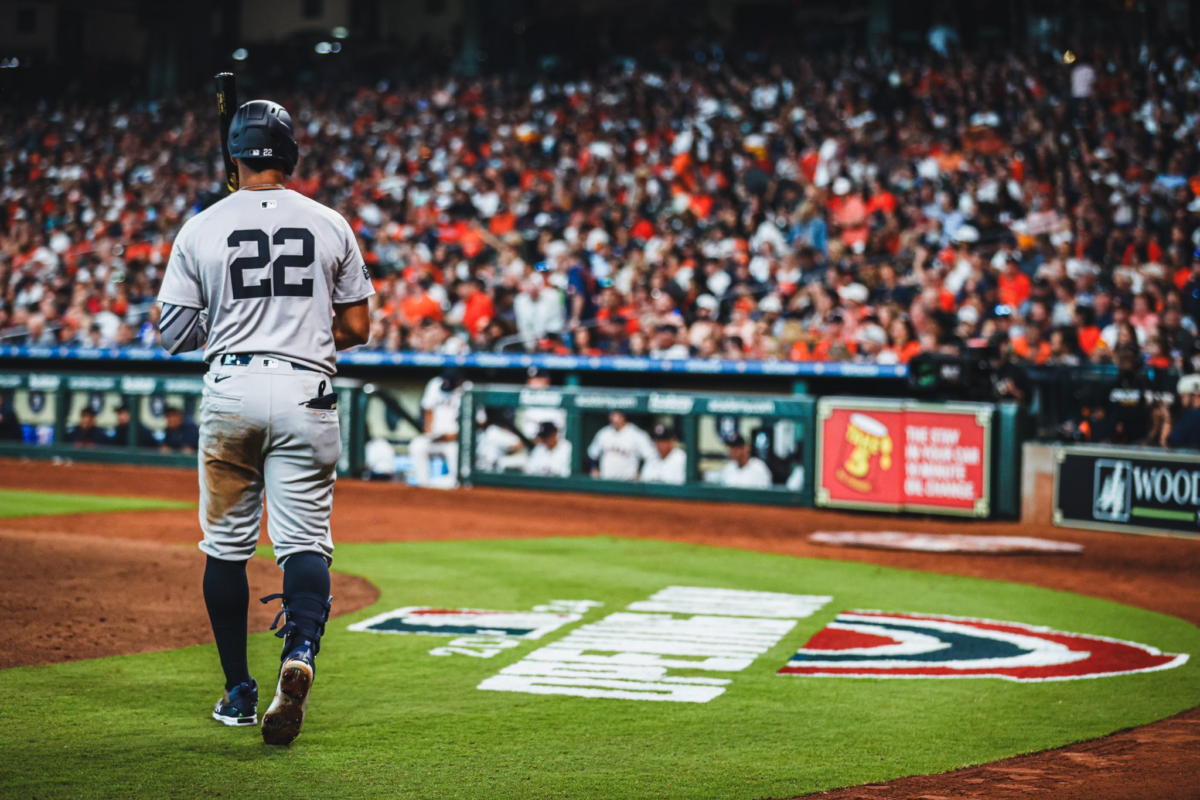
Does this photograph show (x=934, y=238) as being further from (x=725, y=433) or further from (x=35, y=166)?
(x=35, y=166)

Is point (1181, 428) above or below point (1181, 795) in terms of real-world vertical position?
above

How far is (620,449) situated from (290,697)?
10.9 metres

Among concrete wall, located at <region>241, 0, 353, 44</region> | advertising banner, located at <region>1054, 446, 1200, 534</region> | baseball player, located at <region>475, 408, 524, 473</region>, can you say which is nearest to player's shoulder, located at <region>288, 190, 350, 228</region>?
advertising banner, located at <region>1054, 446, 1200, 534</region>

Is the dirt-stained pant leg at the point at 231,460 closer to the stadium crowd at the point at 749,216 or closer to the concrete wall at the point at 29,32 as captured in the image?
the stadium crowd at the point at 749,216

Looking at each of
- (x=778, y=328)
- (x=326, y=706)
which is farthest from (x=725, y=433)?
(x=326, y=706)

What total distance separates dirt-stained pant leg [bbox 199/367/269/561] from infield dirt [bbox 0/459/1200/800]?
1.62m

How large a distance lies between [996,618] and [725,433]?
22.6 ft

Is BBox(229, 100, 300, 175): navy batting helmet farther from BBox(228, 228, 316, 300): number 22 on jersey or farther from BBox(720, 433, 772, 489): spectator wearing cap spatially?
BBox(720, 433, 772, 489): spectator wearing cap

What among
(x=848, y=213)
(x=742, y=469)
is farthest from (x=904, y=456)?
(x=848, y=213)

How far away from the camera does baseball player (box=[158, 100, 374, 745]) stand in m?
4.11

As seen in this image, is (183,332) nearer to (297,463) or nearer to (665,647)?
(297,463)

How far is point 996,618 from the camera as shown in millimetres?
7527

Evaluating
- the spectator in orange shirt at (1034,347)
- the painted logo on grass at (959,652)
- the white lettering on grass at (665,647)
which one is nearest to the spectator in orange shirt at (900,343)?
the spectator in orange shirt at (1034,347)

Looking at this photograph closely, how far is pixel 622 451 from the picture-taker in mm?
14797
